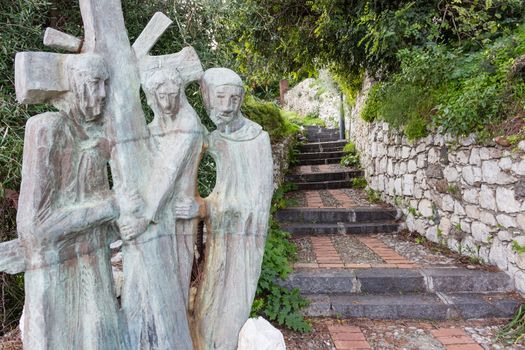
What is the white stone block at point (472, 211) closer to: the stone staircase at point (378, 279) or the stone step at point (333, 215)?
the stone staircase at point (378, 279)

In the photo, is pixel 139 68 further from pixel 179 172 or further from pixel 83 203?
pixel 83 203

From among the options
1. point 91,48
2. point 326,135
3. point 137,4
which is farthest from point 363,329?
point 326,135

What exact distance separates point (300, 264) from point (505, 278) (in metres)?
1.96

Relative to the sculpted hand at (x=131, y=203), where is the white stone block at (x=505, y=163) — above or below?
below

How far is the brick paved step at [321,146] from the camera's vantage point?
9.98 m

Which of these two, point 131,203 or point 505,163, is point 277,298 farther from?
point 505,163

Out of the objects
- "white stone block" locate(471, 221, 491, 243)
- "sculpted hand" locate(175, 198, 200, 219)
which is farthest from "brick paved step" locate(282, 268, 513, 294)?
"sculpted hand" locate(175, 198, 200, 219)

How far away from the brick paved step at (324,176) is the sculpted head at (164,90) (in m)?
6.41

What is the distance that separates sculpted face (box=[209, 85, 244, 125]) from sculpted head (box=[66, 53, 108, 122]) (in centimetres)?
42

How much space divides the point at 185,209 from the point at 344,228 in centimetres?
417

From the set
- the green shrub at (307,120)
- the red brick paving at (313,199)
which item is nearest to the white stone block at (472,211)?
the red brick paving at (313,199)

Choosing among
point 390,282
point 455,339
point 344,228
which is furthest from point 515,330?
point 344,228

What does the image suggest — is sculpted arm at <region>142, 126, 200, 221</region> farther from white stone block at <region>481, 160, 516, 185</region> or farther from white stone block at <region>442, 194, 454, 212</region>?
white stone block at <region>442, 194, 454, 212</region>

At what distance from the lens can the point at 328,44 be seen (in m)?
6.26
